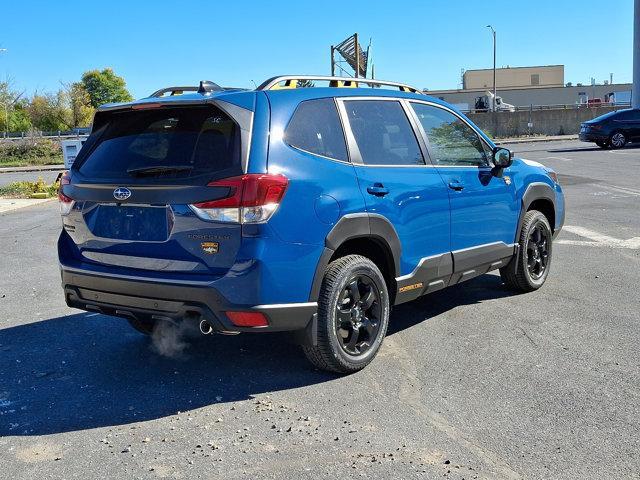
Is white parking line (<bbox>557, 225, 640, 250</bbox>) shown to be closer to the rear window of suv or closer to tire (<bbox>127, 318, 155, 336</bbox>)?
tire (<bbox>127, 318, 155, 336</bbox>)

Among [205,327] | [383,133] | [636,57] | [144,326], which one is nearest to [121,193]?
[205,327]

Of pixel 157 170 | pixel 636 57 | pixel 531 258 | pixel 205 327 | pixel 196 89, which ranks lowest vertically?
pixel 531 258

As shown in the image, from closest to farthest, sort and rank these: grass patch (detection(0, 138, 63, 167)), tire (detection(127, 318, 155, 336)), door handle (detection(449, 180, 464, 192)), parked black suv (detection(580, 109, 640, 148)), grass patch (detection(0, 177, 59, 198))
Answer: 1. tire (detection(127, 318, 155, 336))
2. door handle (detection(449, 180, 464, 192))
3. grass patch (detection(0, 177, 59, 198))
4. parked black suv (detection(580, 109, 640, 148))
5. grass patch (detection(0, 138, 63, 167))

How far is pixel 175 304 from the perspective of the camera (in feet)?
13.1

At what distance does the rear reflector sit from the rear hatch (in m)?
0.27

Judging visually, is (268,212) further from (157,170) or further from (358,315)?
(358,315)

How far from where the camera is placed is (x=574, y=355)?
482cm

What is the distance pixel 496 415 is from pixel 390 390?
0.69 metres

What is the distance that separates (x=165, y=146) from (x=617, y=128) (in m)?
26.7

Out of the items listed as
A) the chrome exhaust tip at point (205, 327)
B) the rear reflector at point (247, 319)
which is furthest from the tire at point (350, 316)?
the chrome exhaust tip at point (205, 327)

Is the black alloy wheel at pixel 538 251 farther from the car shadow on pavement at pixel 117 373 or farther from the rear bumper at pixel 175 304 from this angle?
the rear bumper at pixel 175 304

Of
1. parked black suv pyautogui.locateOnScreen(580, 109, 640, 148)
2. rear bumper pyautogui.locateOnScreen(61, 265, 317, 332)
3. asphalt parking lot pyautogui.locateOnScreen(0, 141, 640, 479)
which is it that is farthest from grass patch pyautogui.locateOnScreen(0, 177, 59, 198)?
parked black suv pyautogui.locateOnScreen(580, 109, 640, 148)

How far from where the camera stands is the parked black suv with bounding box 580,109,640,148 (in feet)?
89.8

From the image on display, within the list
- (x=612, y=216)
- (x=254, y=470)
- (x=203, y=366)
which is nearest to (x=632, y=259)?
(x=612, y=216)
